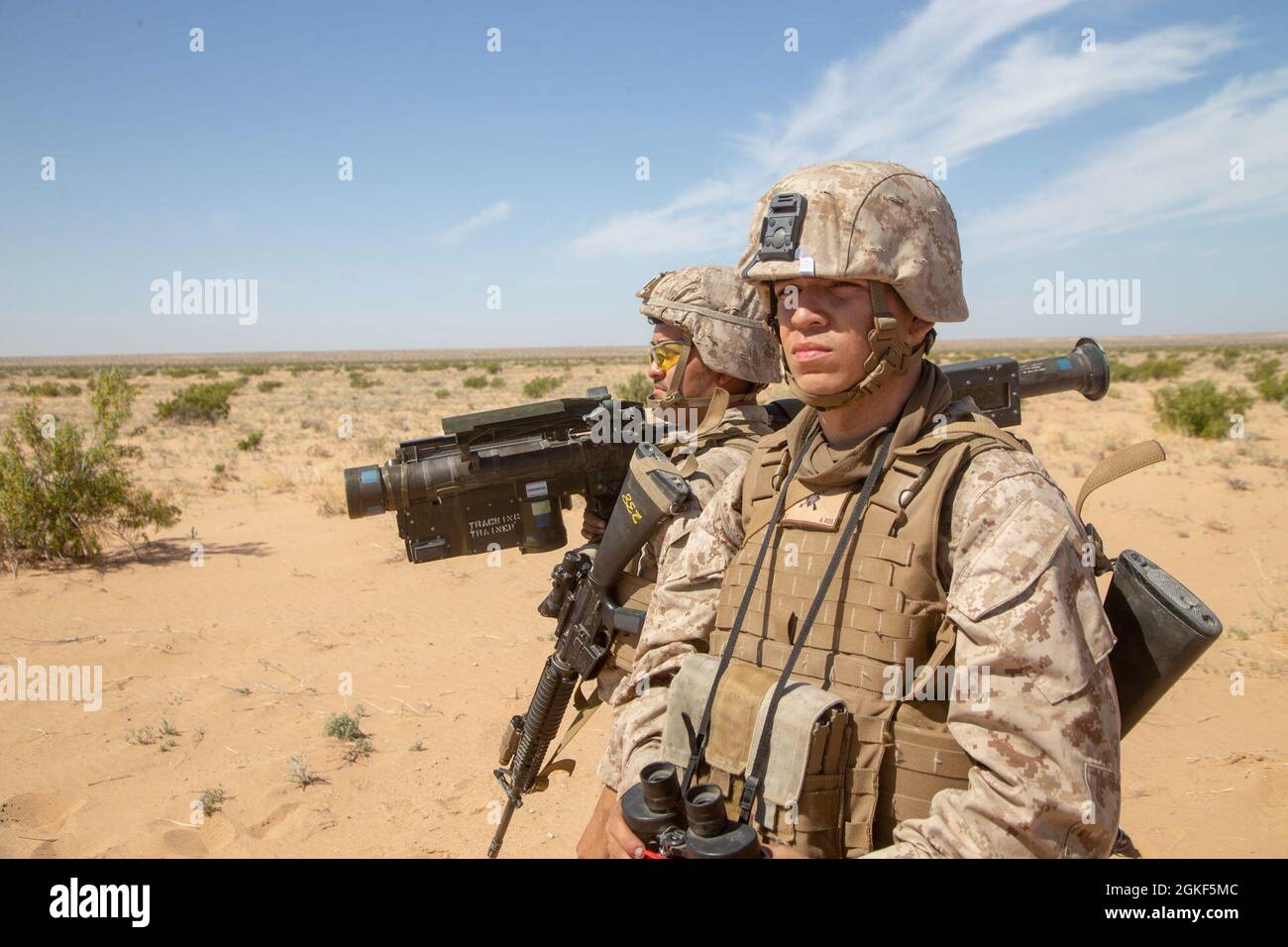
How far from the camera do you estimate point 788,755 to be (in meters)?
1.66

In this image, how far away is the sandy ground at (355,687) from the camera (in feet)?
14.8

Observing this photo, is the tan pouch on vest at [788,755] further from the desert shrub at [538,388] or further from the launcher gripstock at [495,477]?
the desert shrub at [538,388]

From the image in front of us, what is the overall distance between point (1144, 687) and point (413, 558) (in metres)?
2.81

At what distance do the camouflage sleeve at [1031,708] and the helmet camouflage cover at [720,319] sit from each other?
1785 mm

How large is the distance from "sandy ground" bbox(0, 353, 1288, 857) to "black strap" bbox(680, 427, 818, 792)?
293 centimetres

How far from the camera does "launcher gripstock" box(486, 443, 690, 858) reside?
8.96 feet

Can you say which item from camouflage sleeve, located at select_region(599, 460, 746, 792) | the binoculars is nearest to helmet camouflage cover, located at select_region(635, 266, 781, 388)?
camouflage sleeve, located at select_region(599, 460, 746, 792)

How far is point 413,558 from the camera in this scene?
3.73 meters

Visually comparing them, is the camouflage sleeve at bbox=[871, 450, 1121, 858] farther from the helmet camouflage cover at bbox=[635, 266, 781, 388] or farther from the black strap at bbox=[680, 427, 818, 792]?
the helmet camouflage cover at bbox=[635, 266, 781, 388]

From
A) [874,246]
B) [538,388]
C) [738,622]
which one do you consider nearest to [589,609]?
[738,622]

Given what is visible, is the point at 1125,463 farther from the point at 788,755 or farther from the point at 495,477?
the point at 495,477

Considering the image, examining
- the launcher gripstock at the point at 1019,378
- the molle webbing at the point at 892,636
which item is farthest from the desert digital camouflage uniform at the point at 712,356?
the molle webbing at the point at 892,636
